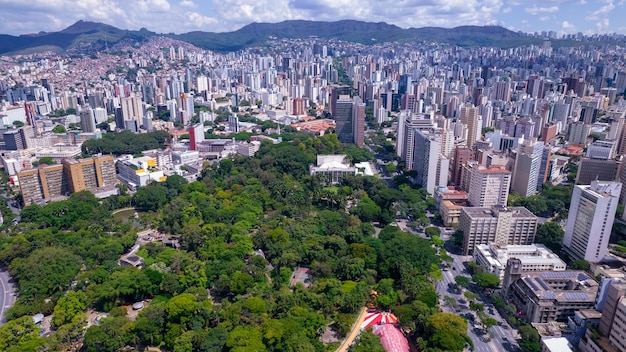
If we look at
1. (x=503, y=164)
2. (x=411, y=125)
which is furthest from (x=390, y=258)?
(x=411, y=125)

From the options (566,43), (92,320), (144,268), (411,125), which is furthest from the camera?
(566,43)

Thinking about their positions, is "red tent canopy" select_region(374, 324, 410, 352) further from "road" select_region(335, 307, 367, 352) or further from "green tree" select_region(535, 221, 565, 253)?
"green tree" select_region(535, 221, 565, 253)

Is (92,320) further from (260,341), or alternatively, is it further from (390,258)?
(390,258)

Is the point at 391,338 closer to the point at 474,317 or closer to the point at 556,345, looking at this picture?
the point at 474,317

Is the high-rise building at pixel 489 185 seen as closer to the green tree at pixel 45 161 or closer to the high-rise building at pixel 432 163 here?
the high-rise building at pixel 432 163

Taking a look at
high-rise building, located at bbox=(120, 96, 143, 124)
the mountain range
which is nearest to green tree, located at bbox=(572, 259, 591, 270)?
high-rise building, located at bbox=(120, 96, 143, 124)

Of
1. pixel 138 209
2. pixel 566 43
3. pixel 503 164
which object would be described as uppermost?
pixel 566 43

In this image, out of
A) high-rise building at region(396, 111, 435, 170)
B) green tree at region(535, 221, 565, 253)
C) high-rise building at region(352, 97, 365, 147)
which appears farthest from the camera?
high-rise building at region(352, 97, 365, 147)
